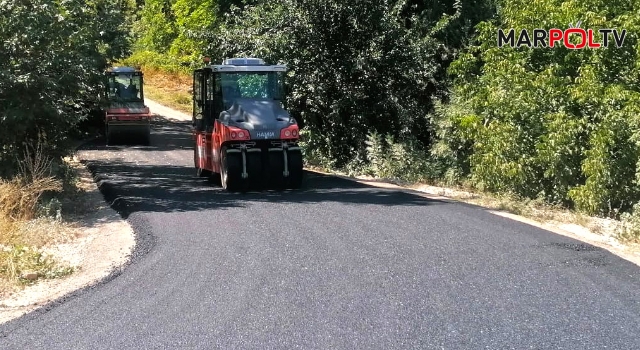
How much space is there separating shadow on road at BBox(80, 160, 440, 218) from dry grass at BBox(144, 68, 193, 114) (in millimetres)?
32778

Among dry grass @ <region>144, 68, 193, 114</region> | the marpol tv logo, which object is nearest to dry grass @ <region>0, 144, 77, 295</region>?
the marpol tv logo

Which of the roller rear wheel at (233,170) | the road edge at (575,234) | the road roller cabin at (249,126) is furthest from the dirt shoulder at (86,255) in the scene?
the road edge at (575,234)

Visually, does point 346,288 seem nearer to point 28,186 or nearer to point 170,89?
point 28,186

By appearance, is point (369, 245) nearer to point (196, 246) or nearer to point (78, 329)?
point (196, 246)

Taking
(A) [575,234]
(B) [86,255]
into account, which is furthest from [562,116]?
(B) [86,255]

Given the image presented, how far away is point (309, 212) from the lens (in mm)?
12406

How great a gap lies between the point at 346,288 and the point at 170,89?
174ft

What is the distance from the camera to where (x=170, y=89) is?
58875mm

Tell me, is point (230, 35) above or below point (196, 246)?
above

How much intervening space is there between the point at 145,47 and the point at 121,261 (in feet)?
200

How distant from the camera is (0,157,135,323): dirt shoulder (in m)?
7.75

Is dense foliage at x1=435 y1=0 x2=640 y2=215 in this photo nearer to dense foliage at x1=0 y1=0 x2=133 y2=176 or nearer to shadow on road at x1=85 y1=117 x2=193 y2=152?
dense foliage at x1=0 y1=0 x2=133 y2=176

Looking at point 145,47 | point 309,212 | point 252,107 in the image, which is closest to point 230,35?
point 252,107

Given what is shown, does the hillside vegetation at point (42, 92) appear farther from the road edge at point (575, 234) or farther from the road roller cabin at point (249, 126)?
the road edge at point (575, 234)
